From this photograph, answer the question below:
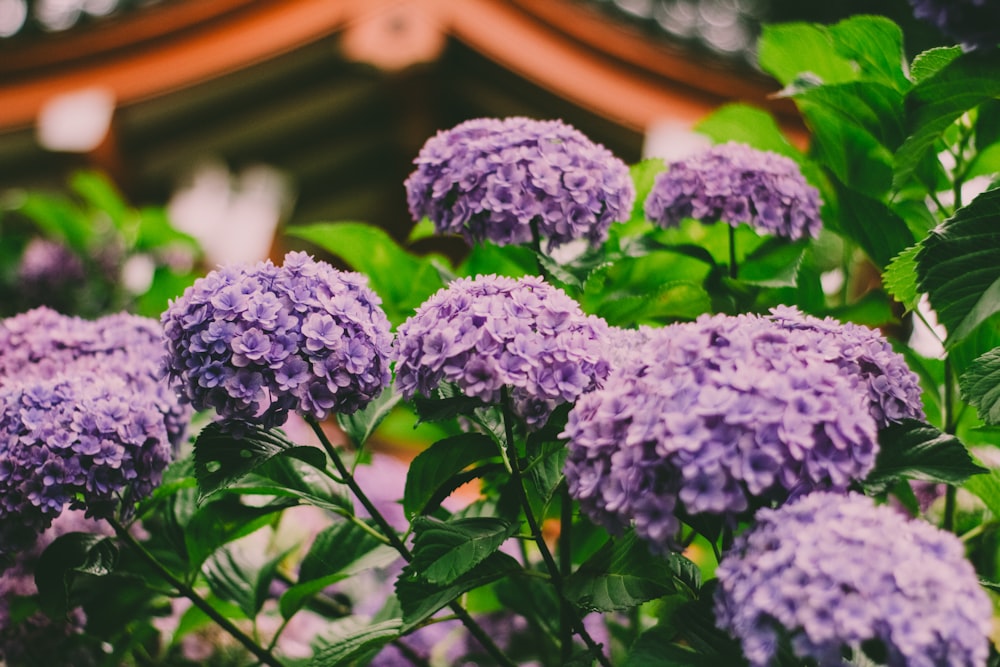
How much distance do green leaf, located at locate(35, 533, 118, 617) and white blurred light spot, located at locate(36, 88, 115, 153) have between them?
2694mm

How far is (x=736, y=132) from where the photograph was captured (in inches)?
54.3

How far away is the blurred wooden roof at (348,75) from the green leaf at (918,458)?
257 centimetres

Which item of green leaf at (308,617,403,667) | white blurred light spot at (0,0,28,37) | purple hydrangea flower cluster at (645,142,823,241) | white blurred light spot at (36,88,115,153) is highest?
white blurred light spot at (0,0,28,37)

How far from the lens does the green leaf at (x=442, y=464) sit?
0.96 metres

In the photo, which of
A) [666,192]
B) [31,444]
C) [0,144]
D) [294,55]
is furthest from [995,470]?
[0,144]

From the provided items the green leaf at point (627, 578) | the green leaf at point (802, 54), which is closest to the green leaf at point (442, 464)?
the green leaf at point (627, 578)

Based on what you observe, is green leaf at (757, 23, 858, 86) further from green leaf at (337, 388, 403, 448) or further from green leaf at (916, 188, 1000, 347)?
green leaf at (337, 388, 403, 448)

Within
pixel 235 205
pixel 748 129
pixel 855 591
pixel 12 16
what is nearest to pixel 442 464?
pixel 855 591

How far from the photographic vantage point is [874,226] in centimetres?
114

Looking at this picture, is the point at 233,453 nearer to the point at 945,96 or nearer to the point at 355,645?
the point at 355,645

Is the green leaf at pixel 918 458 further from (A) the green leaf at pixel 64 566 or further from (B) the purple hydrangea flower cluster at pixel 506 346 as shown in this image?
(A) the green leaf at pixel 64 566

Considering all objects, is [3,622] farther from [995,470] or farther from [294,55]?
[294,55]

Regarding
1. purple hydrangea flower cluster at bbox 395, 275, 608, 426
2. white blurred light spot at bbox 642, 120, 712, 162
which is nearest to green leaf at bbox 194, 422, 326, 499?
purple hydrangea flower cluster at bbox 395, 275, 608, 426

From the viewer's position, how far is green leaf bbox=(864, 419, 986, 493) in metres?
0.81
